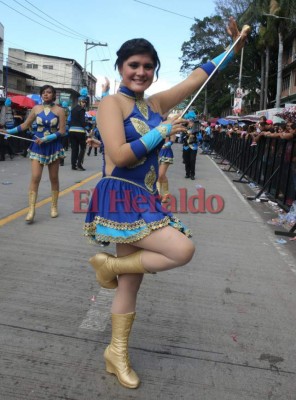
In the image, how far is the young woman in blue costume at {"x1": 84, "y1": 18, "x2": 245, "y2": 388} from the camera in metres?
2.24

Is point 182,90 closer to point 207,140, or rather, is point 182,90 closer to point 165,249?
point 165,249

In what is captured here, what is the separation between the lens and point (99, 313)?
3.41 m

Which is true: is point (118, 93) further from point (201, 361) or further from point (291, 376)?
point (291, 376)

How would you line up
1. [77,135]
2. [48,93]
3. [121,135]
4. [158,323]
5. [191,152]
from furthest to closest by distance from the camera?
[77,135] < [191,152] < [48,93] < [158,323] < [121,135]

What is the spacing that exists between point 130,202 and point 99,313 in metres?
1.42

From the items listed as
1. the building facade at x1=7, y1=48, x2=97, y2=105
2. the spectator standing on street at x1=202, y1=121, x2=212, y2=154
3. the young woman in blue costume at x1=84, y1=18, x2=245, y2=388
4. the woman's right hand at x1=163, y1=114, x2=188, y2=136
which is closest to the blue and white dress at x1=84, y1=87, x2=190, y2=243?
the young woman in blue costume at x1=84, y1=18, x2=245, y2=388

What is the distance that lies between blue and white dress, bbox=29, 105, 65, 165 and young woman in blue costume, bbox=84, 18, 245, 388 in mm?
3892

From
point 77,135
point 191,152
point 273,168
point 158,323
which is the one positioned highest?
point 77,135

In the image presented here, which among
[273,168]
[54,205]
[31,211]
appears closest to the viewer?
[31,211]

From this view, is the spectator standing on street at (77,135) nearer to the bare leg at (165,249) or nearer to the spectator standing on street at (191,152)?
the spectator standing on street at (191,152)

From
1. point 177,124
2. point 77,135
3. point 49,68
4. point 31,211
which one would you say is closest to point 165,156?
point 31,211

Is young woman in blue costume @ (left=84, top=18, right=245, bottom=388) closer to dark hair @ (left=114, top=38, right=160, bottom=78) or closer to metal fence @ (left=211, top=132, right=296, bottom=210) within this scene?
dark hair @ (left=114, top=38, right=160, bottom=78)


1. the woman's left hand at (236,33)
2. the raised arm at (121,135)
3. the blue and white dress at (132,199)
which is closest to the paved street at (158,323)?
the blue and white dress at (132,199)

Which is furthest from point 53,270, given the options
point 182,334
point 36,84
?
point 36,84
